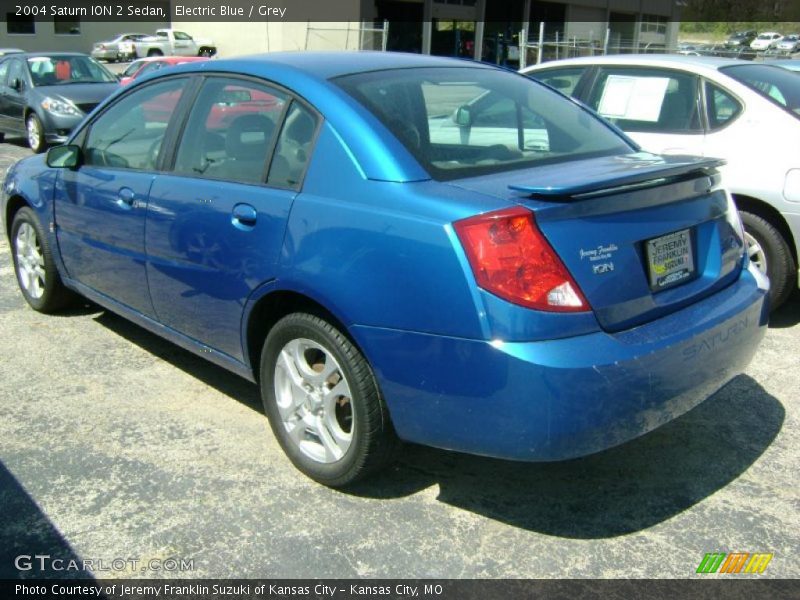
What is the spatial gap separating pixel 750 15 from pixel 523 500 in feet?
240

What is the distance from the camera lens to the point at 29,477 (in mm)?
3217

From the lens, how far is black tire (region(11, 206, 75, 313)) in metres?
4.82

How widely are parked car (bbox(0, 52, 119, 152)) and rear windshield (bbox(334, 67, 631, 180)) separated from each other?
1043 cm

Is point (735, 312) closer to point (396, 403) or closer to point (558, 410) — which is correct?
point (558, 410)

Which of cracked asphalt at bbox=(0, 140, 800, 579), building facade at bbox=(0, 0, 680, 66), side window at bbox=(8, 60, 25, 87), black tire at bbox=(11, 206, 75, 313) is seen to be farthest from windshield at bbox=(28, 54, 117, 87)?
building facade at bbox=(0, 0, 680, 66)

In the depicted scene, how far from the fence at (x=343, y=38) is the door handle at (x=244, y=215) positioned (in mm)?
26195

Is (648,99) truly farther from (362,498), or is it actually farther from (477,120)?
(362,498)

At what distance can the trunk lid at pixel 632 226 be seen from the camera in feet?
8.44

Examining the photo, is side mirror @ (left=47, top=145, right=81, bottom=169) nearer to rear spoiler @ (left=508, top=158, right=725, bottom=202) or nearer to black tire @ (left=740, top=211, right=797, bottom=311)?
rear spoiler @ (left=508, top=158, right=725, bottom=202)

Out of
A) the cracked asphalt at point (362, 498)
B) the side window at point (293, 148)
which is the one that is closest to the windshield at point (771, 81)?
the cracked asphalt at point (362, 498)

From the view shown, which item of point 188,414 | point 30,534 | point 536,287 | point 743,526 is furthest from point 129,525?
point 743,526

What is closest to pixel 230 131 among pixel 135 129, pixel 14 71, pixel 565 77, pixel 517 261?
pixel 135 129

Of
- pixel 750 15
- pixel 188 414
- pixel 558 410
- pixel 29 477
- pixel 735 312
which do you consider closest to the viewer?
pixel 558 410

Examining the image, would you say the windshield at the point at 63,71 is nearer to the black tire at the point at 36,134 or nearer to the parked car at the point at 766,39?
the black tire at the point at 36,134
